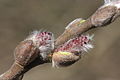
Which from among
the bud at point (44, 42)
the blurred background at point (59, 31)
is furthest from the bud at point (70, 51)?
the blurred background at point (59, 31)

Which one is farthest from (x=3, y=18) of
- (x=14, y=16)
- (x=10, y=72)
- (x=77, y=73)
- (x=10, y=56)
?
(x=10, y=72)

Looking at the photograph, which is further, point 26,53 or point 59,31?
point 59,31

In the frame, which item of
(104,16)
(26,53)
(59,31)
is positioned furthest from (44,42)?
(59,31)

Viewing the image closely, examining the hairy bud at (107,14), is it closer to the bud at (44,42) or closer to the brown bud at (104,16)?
the brown bud at (104,16)

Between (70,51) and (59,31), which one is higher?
(59,31)

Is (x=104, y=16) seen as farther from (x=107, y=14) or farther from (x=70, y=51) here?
(x=70, y=51)

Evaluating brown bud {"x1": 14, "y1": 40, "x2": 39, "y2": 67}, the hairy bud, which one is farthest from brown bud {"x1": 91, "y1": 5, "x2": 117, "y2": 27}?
brown bud {"x1": 14, "y1": 40, "x2": 39, "y2": 67}
